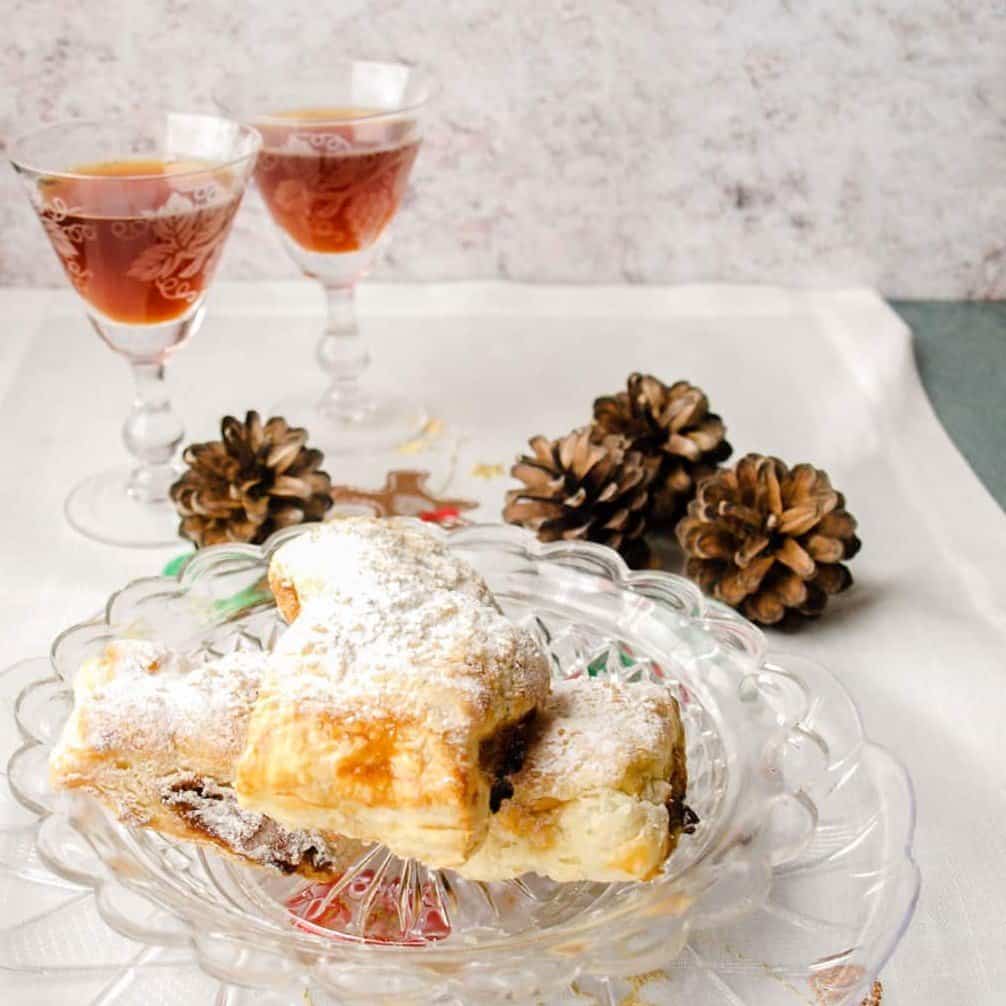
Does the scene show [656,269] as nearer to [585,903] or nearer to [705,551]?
[705,551]

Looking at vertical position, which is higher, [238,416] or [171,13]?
[171,13]

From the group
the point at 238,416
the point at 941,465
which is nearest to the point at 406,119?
the point at 238,416

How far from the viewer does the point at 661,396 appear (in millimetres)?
1241

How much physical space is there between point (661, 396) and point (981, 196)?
0.72 meters

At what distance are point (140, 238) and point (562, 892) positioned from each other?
2.31 ft

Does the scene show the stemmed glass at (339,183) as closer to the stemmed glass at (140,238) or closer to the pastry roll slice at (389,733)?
the stemmed glass at (140,238)

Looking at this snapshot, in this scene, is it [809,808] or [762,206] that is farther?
[762,206]

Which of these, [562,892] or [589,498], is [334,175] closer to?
[589,498]

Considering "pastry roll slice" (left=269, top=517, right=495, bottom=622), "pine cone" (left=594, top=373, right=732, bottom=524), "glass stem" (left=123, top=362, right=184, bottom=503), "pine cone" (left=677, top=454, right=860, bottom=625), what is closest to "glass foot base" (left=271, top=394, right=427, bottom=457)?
"glass stem" (left=123, top=362, right=184, bottom=503)

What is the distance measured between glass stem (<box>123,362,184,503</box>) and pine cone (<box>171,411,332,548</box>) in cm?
16

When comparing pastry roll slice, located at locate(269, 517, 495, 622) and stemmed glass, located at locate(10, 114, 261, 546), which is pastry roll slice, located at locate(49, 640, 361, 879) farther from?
stemmed glass, located at locate(10, 114, 261, 546)

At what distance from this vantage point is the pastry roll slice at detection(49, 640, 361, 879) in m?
0.73

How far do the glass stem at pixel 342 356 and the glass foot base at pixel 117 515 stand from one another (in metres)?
0.25

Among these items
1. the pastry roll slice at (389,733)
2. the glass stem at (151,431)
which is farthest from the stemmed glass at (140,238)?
the pastry roll slice at (389,733)
